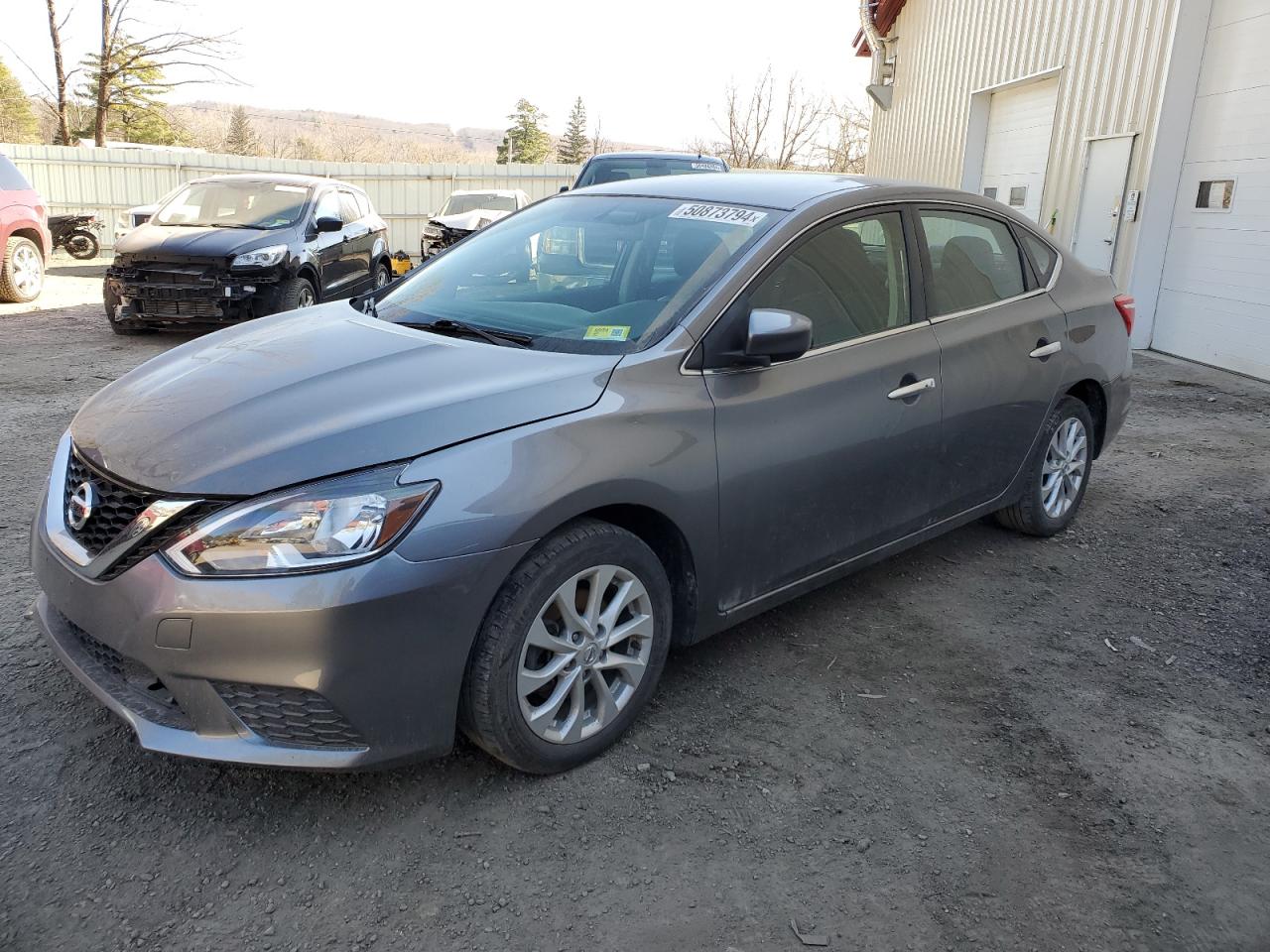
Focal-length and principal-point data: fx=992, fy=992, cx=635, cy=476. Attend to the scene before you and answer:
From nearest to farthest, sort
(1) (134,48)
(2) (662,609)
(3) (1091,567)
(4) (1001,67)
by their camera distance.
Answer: (2) (662,609) < (3) (1091,567) < (4) (1001,67) < (1) (134,48)

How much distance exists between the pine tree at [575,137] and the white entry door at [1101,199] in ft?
224

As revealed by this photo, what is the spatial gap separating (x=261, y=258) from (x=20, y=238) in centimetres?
432

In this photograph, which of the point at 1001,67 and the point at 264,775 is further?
the point at 1001,67

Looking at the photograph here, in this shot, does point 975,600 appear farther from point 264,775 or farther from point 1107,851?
point 264,775

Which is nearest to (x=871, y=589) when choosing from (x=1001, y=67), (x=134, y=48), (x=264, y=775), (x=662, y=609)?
(x=662, y=609)

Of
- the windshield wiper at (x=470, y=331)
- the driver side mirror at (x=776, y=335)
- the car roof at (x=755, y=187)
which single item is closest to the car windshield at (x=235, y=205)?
the car roof at (x=755, y=187)

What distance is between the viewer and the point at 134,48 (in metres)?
28.5

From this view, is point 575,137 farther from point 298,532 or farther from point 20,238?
point 298,532

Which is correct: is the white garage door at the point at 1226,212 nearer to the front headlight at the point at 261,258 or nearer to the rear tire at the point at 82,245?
the front headlight at the point at 261,258

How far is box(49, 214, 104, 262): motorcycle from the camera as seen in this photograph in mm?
17672

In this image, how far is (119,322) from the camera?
9852 mm

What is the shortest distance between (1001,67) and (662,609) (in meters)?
13.7

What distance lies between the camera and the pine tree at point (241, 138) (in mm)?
73438

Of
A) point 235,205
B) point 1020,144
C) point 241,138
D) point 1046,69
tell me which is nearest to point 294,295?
point 235,205
